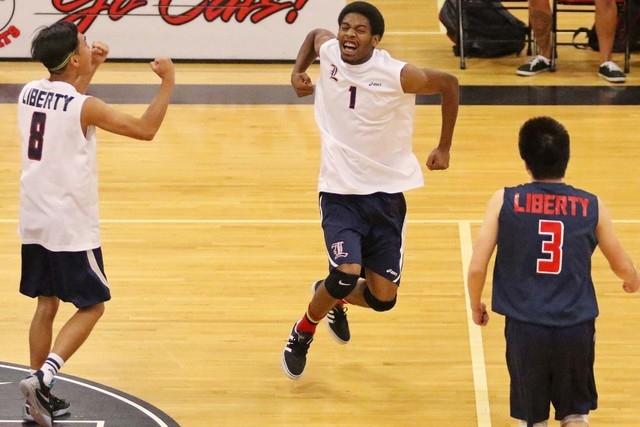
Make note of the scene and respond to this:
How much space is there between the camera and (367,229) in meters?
5.75

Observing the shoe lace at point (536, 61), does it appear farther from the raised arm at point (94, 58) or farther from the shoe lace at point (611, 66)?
the raised arm at point (94, 58)

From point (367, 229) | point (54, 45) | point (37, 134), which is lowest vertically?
point (367, 229)

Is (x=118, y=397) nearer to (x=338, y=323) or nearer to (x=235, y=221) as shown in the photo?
(x=338, y=323)

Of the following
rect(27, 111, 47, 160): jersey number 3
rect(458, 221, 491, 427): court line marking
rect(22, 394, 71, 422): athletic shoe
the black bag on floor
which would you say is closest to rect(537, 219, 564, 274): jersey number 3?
rect(458, 221, 491, 427): court line marking

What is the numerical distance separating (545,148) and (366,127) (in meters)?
1.56

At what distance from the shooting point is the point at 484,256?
4.28 metres

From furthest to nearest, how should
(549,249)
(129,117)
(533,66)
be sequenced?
(533,66) → (129,117) → (549,249)

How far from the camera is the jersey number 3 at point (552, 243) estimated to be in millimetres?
4234

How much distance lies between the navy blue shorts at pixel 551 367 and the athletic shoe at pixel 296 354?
1664 millimetres

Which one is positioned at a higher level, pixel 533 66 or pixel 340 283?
pixel 340 283

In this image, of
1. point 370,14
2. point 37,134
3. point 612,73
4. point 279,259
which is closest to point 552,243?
point 370,14

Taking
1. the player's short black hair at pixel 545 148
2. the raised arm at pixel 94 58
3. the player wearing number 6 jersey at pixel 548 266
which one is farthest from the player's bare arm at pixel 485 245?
the raised arm at pixel 94 58

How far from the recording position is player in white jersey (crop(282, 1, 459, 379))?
563 centimetres

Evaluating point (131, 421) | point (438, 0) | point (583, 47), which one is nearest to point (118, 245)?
point (131, 421)
